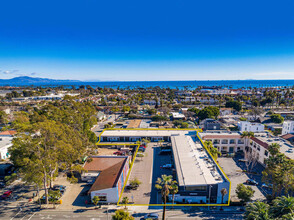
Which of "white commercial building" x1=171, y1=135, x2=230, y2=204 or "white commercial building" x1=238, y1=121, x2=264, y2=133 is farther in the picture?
"white commercial building" x1=238, y1=121, x2=264, y2=133

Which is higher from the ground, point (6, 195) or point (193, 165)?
point (193, 165)

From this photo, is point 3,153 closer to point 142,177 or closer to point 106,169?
point 106,169

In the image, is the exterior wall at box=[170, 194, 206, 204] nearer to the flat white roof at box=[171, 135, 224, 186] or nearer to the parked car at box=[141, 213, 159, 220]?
the flat white roof at box=[171, 135, 224, 186]


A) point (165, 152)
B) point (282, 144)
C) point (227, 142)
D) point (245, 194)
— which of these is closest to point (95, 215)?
point (245, 194)

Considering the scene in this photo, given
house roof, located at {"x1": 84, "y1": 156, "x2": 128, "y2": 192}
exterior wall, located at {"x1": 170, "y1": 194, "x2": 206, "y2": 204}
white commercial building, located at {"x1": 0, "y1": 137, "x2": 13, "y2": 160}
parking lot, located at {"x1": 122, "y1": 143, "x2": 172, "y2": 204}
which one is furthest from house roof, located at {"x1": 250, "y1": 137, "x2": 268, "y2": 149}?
white commercial building, located at {"x1": 0, "y1": 137, "x2": 13, "y2": 160}

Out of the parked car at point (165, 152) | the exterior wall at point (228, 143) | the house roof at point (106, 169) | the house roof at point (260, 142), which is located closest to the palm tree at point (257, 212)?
the house roof at point (106, 169)
